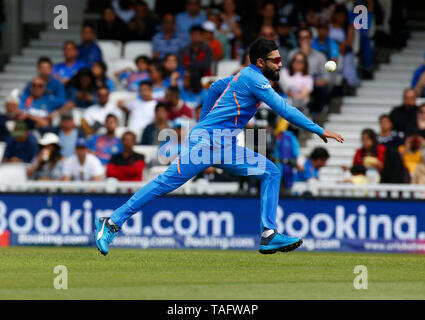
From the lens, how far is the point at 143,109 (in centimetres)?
1877

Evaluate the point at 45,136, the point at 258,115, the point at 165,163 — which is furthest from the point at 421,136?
the point at 45,136

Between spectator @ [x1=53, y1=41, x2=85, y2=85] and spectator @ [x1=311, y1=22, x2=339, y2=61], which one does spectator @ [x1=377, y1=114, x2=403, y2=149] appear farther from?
spectator @ [x1=53, y1=41, x2=85, y2=85]

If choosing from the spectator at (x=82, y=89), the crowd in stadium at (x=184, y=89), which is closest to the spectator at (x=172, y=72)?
the crowd in stadium at (x=184, y=89)

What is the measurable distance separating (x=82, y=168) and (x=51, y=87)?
2618mm

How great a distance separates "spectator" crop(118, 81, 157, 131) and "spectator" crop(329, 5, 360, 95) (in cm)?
363

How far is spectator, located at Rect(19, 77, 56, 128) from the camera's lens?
18.9m

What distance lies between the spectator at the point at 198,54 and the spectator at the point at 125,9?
221 centimetres

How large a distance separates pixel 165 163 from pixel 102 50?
15.5ft

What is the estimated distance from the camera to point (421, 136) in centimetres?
1736

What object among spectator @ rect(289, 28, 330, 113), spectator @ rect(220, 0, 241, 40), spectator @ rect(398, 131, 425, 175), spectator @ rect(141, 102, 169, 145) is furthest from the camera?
spectator @ rect(220, 0, 241, 40)

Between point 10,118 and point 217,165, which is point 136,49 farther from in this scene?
point 217,165

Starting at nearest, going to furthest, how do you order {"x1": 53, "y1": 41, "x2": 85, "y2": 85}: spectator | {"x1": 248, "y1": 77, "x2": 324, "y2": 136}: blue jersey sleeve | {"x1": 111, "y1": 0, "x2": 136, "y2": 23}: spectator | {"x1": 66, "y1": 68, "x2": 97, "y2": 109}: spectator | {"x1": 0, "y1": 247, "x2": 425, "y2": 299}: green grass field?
{"x1": 0, "y1": 247, "x2": 425, "y2": 299}: green grass field
{"x1": 248, "y1": 77, "x2": 324, "y2": 136}: blue jersey sleeve
{"x1": 66, "y1": 68, "x2": 97, "y2": 109}: spectator
{"x1": 53, "y1": 41, "x2": 85, "y2": 85}: spectator
{"x1": 111, "y1": 0, "x2": 136, "y2": 23}: spectator

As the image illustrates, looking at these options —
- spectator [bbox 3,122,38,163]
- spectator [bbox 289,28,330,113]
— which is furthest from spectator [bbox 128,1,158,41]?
spectator [bbox 3,122,38,163]

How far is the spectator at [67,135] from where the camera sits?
18.2m
